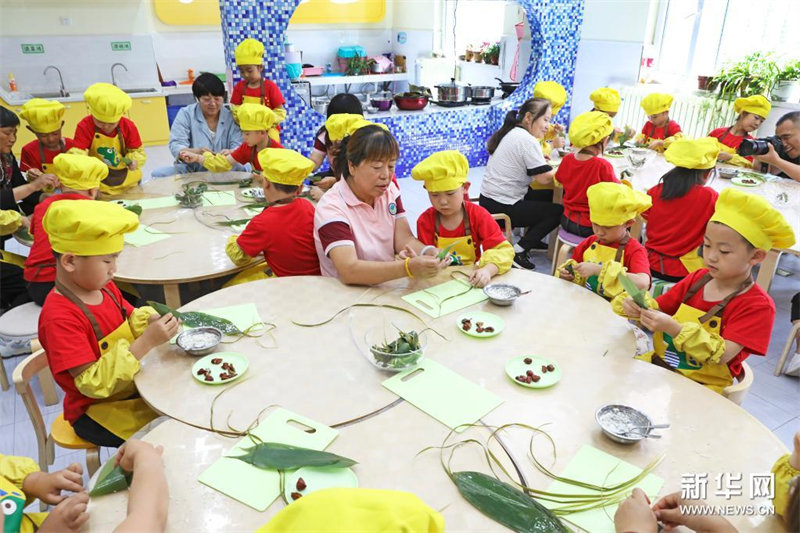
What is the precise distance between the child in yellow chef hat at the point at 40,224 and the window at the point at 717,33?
616cm

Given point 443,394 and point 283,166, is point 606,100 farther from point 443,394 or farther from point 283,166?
point 443,394

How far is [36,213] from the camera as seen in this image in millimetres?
2803

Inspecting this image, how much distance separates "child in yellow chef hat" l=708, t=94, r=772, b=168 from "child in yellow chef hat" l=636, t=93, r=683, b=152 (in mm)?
446

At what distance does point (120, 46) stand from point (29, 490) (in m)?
7.71

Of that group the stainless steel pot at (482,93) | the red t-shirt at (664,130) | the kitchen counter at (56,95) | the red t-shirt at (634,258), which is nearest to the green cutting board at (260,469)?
the red t-shirt at (634,258)

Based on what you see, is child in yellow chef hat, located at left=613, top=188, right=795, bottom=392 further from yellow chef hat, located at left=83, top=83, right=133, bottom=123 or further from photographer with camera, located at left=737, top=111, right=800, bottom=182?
yellow chef hat, located at left=83, top=83, right=133, bottom=123

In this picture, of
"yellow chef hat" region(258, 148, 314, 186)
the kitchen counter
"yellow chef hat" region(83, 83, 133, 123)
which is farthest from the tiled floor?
the kitchen counter

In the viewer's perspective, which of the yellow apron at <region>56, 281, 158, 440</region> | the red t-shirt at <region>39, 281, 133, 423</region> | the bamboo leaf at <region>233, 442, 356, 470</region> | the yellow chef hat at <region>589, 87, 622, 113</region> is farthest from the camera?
the yellow chef hat at <region>589, 87, 622, 113</region>

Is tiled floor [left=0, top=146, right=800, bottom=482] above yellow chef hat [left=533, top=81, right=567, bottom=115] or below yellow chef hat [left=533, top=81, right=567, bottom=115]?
below

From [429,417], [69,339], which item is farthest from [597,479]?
[69,339]

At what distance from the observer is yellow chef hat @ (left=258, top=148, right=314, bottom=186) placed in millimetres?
2561

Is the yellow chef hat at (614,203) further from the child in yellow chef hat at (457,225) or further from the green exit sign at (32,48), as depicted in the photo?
the green exit sign at (32,48)

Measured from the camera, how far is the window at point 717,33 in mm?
5238

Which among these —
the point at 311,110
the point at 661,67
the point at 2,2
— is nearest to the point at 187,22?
the point at 2,2
